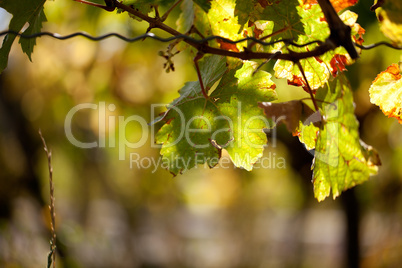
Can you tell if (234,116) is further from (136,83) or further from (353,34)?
(136,83)

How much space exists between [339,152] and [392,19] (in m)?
0.19

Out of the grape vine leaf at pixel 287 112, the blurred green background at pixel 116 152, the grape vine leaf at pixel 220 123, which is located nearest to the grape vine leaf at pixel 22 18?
the grape vine leaf at pixel 220 123

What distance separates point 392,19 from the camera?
55 centimetres

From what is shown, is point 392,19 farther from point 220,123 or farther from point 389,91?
point 220,123

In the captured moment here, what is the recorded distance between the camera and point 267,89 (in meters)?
0.67

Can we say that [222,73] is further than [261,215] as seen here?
No

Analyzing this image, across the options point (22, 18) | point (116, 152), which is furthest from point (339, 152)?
point (116, 152)

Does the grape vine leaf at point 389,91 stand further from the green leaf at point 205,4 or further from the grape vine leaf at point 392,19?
the green leaf at point 205,4

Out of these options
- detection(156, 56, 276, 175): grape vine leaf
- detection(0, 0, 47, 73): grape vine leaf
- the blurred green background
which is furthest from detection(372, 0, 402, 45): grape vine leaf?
the blurred green background

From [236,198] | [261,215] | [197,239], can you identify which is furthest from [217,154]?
[197,239]

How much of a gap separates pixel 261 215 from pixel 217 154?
494 cm

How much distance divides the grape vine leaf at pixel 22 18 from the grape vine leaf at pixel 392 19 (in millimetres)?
492

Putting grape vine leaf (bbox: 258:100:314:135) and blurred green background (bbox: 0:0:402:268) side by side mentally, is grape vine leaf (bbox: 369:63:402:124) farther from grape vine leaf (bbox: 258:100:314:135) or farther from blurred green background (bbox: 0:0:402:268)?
blurred green background (bbox: 0:0:402:268)

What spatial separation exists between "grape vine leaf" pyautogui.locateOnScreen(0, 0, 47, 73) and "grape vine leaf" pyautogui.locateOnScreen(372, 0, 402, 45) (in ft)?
1.61
